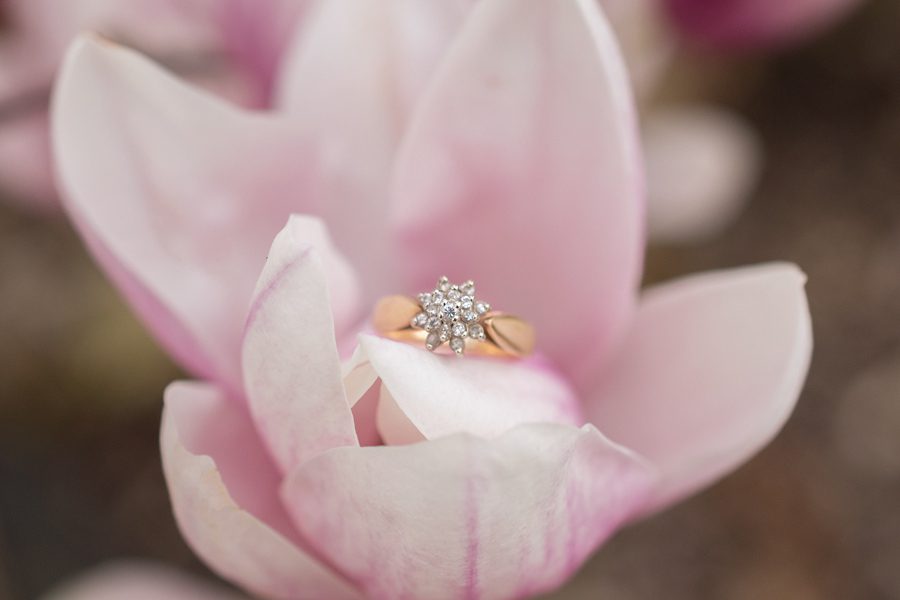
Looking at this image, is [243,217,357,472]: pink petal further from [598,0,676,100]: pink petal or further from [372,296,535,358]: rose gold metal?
[598,0,676,100]: pink petal

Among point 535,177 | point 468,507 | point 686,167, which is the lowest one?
point 468,507

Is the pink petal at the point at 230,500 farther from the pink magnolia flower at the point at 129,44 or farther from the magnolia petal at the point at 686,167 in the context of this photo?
the magnolia petal at the point at 686,167

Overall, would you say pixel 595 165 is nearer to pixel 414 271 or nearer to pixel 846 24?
pixel 414 271

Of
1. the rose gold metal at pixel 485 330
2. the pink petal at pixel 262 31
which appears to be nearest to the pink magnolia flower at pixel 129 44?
the pink petal at pixel 262 31

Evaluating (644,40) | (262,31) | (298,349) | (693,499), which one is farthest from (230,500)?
(693,499)

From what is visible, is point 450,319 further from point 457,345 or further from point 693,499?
point 693,499

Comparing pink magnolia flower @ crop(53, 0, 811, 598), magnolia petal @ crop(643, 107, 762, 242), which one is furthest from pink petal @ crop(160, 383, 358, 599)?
magnolia petal @ crop(643, 107, 762, 242)

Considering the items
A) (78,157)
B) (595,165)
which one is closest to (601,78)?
(595,165)
